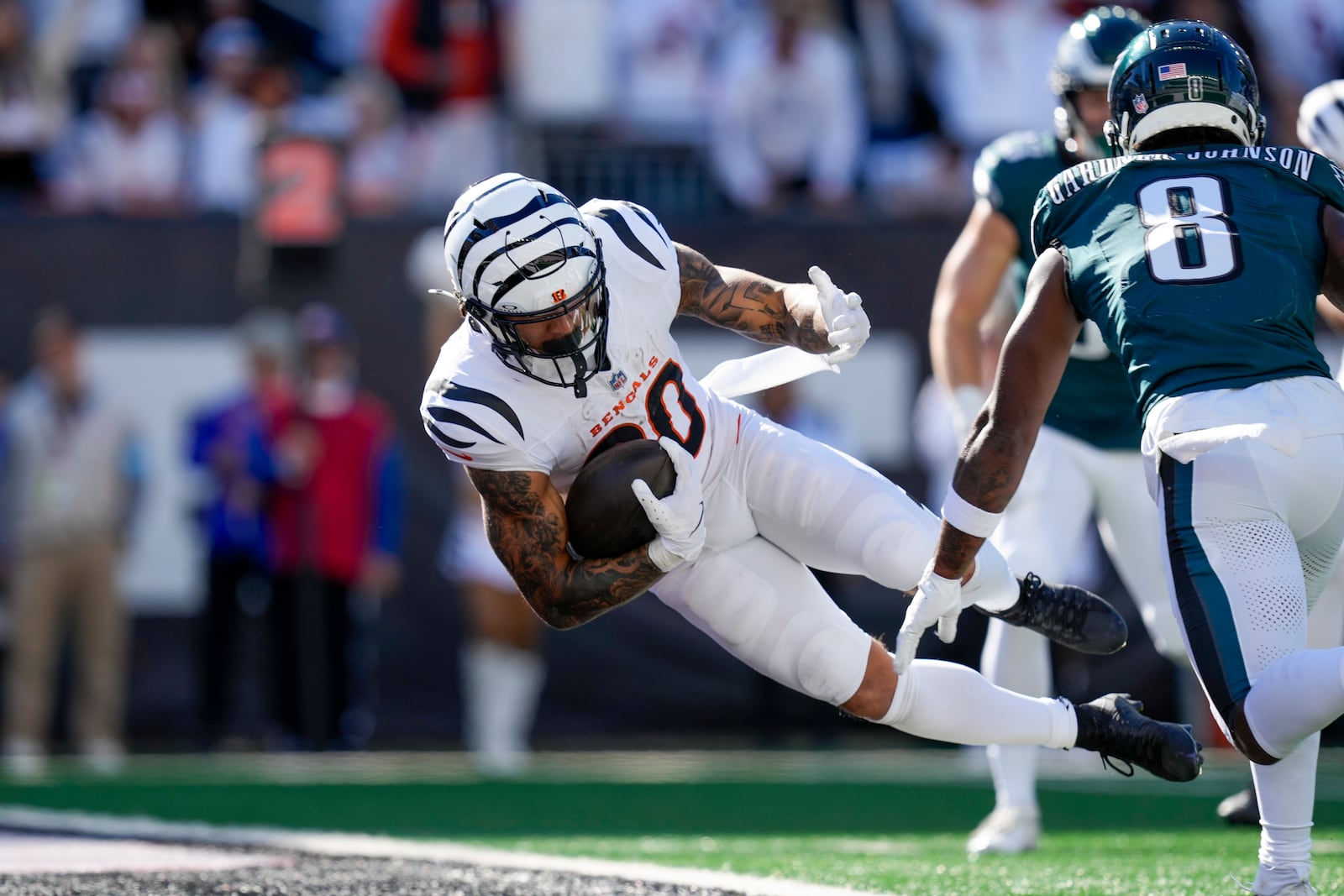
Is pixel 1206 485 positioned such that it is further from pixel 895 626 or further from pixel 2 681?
pixel 2 681

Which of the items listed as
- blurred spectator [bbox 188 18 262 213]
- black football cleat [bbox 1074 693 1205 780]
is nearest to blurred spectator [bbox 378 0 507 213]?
blurred spectator [bbox 188 18 262 213]

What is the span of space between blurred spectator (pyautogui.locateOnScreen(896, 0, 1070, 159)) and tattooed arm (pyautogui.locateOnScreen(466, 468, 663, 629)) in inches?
253

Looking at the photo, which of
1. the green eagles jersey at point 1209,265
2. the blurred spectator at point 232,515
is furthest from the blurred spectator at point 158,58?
the green eagles jersey at point 1209,265

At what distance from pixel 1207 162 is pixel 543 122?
21.6 feet

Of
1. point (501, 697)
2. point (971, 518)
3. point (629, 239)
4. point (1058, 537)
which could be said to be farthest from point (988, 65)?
point (971, 518)

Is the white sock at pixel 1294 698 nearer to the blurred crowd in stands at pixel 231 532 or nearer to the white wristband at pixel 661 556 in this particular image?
the white wristband at pixel 661 556

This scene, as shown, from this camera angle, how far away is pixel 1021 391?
3338mm

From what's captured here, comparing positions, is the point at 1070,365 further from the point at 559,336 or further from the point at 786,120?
the point at 786,120

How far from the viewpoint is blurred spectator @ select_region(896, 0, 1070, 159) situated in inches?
386

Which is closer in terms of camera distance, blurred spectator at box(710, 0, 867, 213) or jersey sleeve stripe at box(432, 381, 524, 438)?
jersey sleeve stripe at box(432, 381, 524, 438)

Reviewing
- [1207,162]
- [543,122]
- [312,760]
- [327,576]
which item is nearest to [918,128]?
[543,122]

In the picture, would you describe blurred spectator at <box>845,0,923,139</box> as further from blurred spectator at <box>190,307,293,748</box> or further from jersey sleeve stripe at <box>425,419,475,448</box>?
jersey sleeve stripe at <box>425,419,475,448</box>

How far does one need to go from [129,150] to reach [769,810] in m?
5.44

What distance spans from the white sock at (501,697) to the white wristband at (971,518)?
474 centimetres
